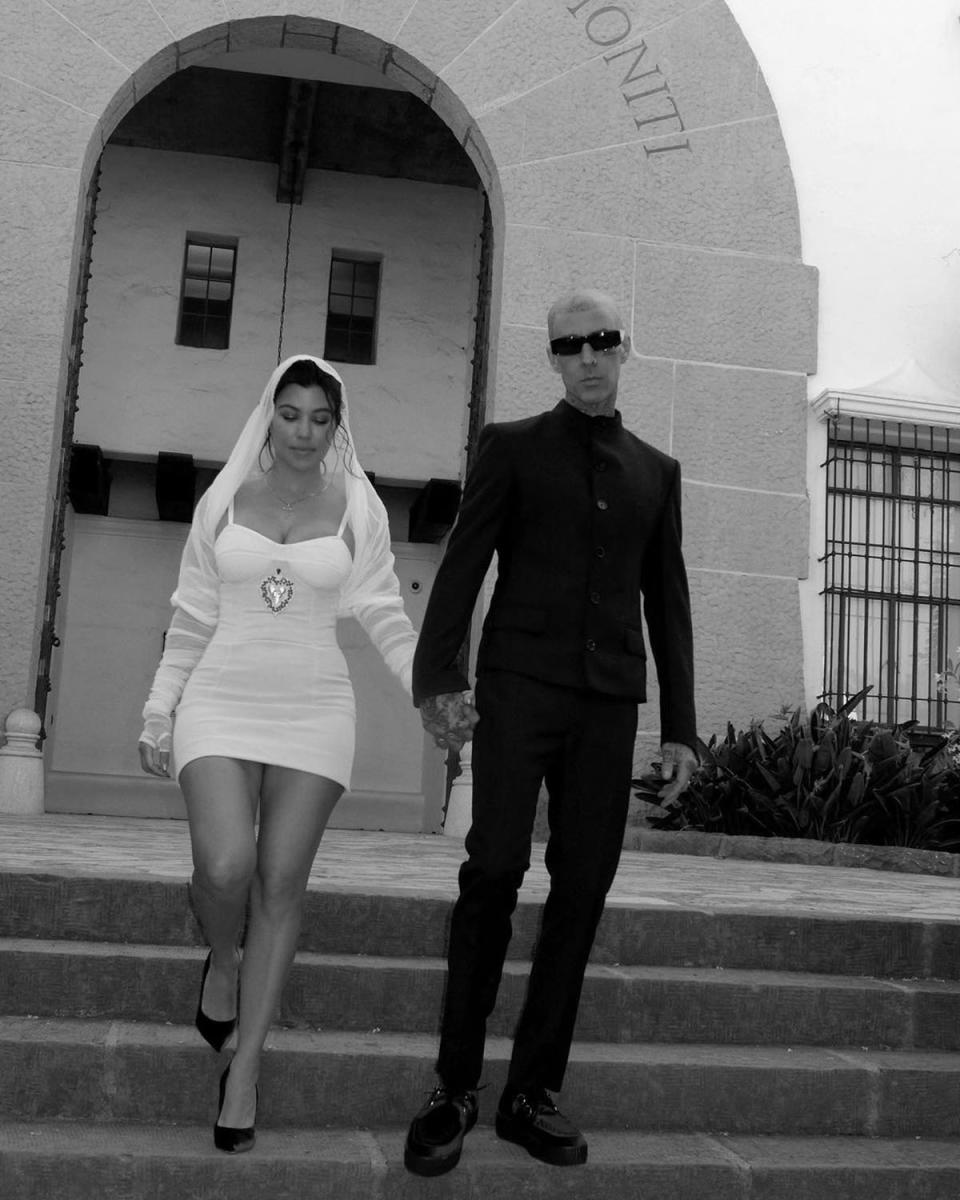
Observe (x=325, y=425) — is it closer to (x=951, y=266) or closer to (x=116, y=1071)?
(x=116, y=1071)

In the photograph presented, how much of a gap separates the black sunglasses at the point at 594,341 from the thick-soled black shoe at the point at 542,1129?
176 centimetres

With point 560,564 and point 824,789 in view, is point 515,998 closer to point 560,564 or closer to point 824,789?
point 560,564

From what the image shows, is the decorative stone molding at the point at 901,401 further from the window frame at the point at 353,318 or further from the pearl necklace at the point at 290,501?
the window frame at the point at 353,318

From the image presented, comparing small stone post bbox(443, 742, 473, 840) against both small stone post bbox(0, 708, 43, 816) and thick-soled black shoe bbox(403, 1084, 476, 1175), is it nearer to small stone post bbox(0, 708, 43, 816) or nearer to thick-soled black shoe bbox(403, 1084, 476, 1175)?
small stone post bbox(0, 708, 43, 816)

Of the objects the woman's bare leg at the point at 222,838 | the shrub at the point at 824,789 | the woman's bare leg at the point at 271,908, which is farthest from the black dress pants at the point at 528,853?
the shrub at the point at 824,789

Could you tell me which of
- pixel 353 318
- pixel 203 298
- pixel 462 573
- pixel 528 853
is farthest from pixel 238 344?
pixel 528 853

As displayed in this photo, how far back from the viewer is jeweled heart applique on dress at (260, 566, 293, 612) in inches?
139

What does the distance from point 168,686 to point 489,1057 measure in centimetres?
133

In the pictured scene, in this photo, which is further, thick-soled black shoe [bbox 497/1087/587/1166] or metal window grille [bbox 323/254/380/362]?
metal window grille [bbox 323/254/380/362]

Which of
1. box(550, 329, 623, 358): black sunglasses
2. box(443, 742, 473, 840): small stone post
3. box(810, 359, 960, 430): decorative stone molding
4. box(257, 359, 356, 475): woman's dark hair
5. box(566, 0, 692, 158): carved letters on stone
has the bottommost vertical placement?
box(443, 742, 473, 840): small stone post

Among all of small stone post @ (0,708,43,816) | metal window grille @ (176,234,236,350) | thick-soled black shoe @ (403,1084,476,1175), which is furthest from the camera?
metal window grille @ (176,234,236,350)

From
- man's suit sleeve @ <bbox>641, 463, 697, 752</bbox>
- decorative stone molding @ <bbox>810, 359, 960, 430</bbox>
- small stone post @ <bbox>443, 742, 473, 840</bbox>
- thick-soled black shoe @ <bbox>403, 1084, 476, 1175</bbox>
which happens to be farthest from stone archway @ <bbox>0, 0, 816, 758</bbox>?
thick-soled black shoe @ <bbox>403, 1084, 476, 1175</bbox>

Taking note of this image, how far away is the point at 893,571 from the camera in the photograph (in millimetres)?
9039

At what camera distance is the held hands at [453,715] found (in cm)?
331
